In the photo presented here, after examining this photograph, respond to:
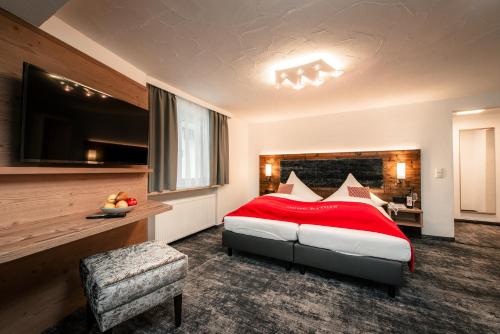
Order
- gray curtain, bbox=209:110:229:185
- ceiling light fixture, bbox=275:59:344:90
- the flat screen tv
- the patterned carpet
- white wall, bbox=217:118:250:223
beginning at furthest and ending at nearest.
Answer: white wall, bbox=217:118:250:223 < gray curtain, bbox=209:110:229:185 < ceiling light fixture, bbox=275:59:344:90 < the patterned carpet < the flat screen tv

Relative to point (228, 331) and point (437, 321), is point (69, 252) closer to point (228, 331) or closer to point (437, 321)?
point (228, 331)

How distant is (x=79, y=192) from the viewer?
1669 mm

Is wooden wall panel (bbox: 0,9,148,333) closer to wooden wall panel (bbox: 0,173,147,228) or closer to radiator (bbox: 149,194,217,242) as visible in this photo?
wooden wall panel (bbox: 0,173,147,228)

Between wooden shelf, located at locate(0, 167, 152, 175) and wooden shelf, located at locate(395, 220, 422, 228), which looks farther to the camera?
wooden shelf, located at locate(395, 220, 422, 228)

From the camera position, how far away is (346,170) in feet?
13.5

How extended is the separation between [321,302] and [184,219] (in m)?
2.43

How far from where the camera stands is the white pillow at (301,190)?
4.11 meters

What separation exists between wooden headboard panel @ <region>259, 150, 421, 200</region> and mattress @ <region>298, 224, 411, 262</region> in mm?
2238

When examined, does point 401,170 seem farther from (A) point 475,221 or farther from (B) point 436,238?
(A) point 475,221

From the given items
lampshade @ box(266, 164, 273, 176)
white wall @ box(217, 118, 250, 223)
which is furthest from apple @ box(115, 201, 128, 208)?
lampshade @ box(266, 164, 273, 176)

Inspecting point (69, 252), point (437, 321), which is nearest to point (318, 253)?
point (437, 321)

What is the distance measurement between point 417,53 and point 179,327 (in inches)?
140

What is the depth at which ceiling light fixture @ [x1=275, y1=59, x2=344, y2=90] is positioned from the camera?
88.4 inches

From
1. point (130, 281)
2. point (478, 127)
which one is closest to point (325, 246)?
point (130, 281)
